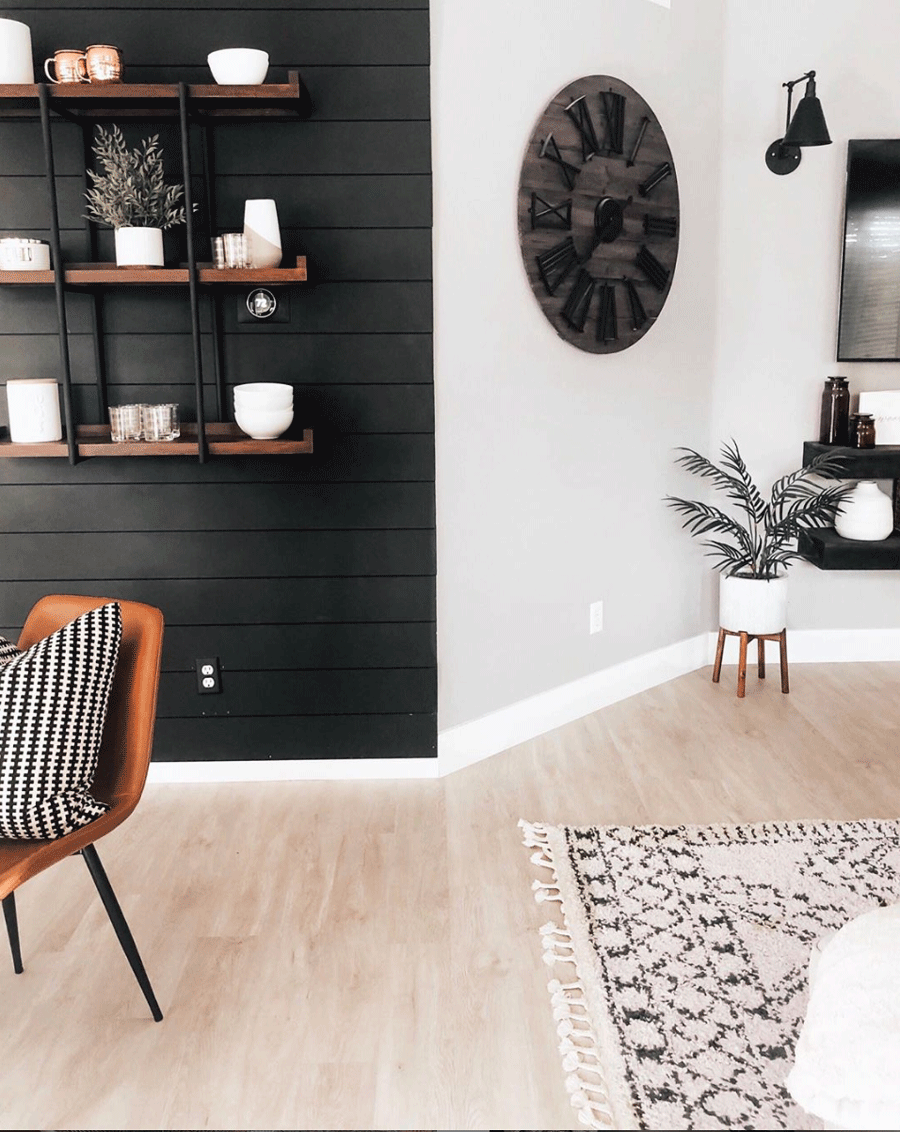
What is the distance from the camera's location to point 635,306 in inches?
138

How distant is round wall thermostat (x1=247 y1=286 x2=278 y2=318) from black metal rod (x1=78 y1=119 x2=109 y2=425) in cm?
40

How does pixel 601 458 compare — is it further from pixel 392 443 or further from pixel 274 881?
pixel 274 881

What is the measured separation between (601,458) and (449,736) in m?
1.09

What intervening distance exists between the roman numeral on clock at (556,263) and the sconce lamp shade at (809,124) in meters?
0.85

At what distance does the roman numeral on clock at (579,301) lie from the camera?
3297 millimetres

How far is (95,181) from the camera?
2.64m

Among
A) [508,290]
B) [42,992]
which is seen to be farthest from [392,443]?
[42,992]

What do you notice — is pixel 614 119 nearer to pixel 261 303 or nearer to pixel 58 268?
pixel 261 303

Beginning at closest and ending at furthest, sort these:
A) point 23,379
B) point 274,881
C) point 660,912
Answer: point 660,912
point 274,881
point 23,379

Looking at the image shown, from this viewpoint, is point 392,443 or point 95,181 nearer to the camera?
point 95,181

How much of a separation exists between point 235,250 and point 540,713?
1.76 metres

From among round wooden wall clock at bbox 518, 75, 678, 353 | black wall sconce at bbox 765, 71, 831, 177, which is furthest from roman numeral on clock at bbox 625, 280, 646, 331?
black wall sconce at bbox 765, 71, 831, 177

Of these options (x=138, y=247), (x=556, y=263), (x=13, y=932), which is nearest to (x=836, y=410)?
(x=556, y=263)

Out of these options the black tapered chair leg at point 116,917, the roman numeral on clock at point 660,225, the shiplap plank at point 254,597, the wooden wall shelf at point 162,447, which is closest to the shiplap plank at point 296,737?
the shiplap plank at point 254,597
